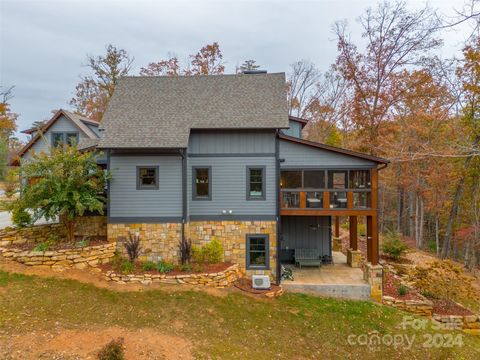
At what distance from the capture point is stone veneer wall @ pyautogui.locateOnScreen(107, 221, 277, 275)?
34.9ft

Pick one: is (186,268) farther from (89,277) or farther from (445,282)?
(445,282)

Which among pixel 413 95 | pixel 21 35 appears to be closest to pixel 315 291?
pixel 413 95

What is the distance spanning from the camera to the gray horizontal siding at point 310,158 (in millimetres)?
10953

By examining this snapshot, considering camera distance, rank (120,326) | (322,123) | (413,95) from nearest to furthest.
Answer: (120,326), (413,95), (322,123)

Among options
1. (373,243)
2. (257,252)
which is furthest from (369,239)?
(257,252)

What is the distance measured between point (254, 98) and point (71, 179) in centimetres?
819

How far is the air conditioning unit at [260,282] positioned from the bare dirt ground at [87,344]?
383cm

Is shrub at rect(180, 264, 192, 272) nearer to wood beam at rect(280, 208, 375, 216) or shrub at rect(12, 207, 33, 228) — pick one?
wood beam at rect(280, 208, 375, 216)

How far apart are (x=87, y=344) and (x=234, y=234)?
20.1 ft

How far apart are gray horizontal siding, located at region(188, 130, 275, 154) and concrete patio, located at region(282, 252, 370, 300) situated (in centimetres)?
545

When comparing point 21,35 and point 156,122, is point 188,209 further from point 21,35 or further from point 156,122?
point 21,35

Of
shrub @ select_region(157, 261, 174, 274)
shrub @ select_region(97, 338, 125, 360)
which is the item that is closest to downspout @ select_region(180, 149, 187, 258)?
shrub @ select_region(157, 261, 174, 274)

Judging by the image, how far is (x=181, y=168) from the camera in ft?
35.0

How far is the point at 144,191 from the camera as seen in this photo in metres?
10.7
